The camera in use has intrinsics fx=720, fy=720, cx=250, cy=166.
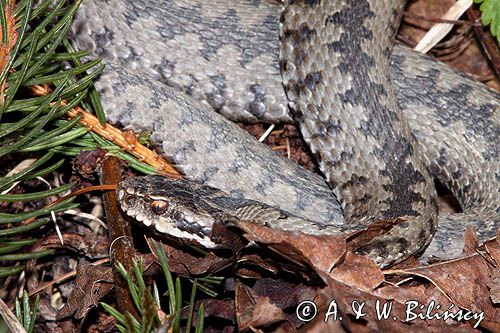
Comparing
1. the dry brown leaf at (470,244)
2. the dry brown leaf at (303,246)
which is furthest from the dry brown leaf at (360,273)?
the dry brown leaf at (470,244)

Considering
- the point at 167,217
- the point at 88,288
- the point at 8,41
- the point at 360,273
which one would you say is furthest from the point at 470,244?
the point at 8,41

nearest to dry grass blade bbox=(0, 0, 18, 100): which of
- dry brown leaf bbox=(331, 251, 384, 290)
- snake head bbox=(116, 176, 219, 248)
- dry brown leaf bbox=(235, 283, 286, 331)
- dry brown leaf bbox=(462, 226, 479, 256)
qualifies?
snake head bbox=(116, 176, 219, 248)

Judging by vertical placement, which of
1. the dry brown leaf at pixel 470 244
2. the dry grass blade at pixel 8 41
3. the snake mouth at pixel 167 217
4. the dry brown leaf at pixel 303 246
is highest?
the dry grass blade at pixel 8 41

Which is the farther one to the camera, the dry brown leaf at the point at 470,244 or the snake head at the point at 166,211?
the snake head at the point at 166,211

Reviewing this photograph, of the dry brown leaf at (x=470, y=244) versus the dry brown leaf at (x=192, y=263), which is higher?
the dry brown leaf at (x=470, y=244)

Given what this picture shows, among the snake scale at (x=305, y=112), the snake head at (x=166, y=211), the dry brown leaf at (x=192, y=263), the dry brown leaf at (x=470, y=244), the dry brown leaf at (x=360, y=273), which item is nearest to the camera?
the dry brown leaf at (x=360, y=273)

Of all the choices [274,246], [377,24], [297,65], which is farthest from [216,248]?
[377,24]

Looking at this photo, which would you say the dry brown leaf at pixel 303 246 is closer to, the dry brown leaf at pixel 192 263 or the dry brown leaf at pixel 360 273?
the dry brown leaf at pixel 360 273

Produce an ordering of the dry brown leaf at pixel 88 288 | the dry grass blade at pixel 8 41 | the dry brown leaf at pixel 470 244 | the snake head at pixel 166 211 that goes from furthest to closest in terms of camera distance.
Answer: the snake head at pixel 166 211 → the dry brown leaf at pixel 470 244 → the dry brown leaf at pixel 88 288 → the dry grass blade at pixel 8 41

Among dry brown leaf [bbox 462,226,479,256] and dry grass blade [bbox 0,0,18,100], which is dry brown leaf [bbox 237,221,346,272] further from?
dry grass blade [bbox 0,0,18,100]
